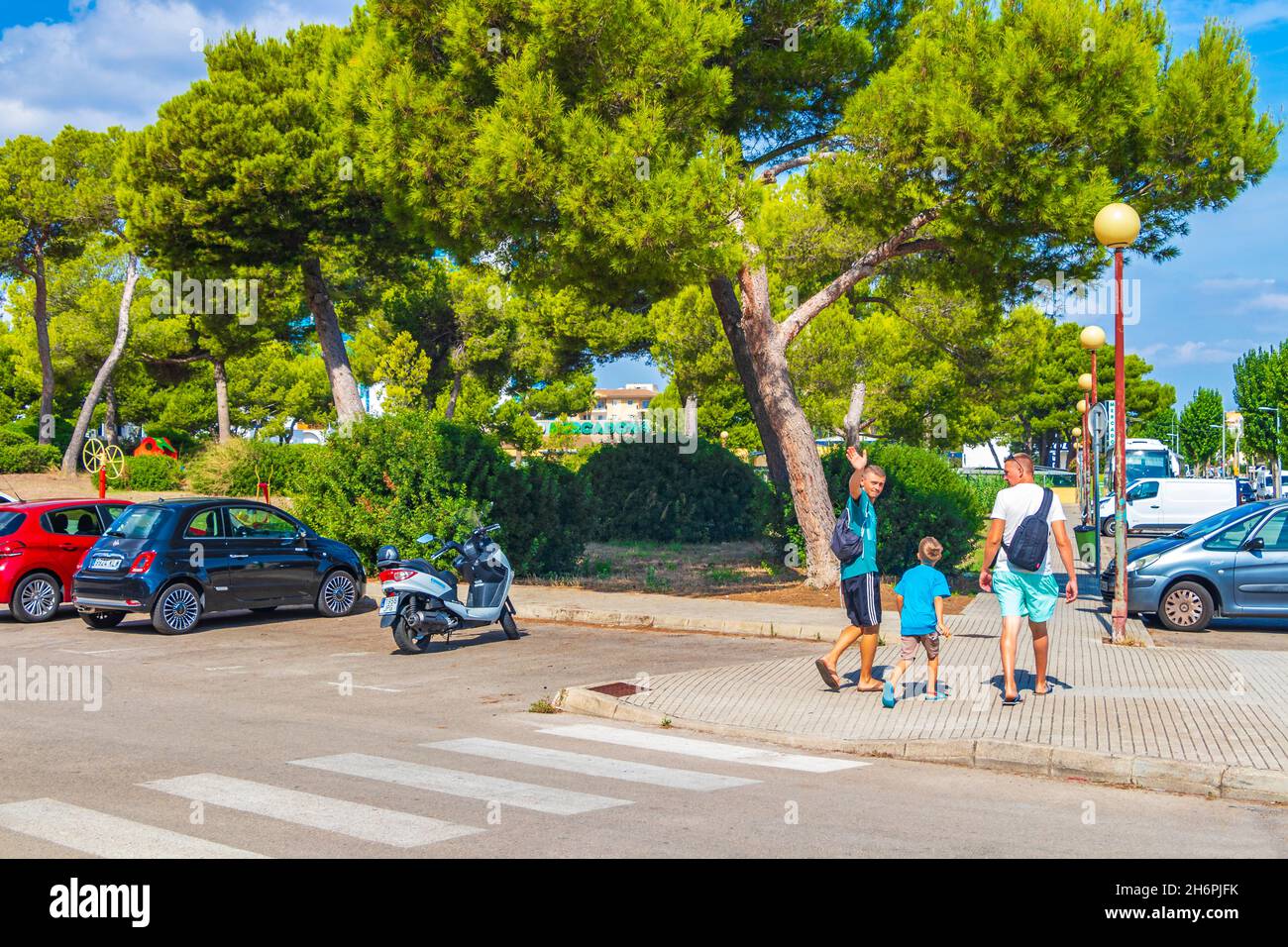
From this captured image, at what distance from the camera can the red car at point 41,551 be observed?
1552cm

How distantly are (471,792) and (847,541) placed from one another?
397cm

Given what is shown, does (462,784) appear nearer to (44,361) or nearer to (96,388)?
(96,388)

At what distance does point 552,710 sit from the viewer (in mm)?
9859

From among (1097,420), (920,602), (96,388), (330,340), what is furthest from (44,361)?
(920,602)

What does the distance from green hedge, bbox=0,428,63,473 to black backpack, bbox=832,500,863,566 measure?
32598 millimetres

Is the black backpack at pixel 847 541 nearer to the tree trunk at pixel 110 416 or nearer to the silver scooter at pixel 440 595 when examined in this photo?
the silver scooter at pixel 440 595

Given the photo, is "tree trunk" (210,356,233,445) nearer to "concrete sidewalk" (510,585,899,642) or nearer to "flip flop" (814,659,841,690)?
"concrete sidewalk" (510,585,899,642)

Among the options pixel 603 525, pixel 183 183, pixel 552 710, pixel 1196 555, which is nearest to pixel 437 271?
pixel 183 183

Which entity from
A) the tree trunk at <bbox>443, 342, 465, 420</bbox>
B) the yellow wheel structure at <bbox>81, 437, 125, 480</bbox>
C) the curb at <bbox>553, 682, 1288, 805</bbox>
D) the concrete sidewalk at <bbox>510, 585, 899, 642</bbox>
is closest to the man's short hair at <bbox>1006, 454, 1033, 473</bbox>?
the curb at <bbox>553, 682, 1288, 805</bbox>

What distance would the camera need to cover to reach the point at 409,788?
694 centimetres

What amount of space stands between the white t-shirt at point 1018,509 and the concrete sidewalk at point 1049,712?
1.06 meters

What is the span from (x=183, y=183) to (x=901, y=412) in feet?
99.5

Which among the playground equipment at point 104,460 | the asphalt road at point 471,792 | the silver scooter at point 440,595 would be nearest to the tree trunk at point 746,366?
the silver scooter at point 440,595
